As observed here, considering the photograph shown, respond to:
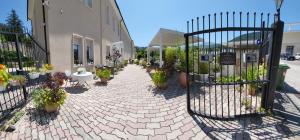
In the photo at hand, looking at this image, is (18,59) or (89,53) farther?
A: (89,53)

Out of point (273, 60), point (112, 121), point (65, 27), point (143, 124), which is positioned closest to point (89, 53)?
point (65, 27)

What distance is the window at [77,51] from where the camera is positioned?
9.05 meters

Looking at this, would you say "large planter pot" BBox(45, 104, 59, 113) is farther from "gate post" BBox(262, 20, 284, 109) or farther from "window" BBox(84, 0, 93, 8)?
"window" BBox(84, 0, 93, 8)

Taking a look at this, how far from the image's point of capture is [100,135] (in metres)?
3.32

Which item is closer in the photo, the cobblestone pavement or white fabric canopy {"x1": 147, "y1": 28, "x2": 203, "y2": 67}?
the cobblestone pavement

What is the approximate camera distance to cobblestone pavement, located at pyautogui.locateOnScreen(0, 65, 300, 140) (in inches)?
128

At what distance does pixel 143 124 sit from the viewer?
3793 mm

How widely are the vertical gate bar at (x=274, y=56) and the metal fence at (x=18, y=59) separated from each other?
626cm

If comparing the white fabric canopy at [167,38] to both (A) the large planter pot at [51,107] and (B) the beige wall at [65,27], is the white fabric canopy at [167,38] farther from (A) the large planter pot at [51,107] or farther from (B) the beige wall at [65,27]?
(A) the large planter pot at [51,107]

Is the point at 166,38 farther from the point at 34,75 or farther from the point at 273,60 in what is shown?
the point at 34,75

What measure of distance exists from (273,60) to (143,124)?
348cm

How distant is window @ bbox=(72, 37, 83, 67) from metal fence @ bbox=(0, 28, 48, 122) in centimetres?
189

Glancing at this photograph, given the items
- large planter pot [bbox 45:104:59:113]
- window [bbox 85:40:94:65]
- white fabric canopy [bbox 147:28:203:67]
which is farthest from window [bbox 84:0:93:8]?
large planter pot [bbox 45:104:59:113]

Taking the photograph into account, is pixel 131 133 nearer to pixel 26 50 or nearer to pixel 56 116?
pixel 56 116
